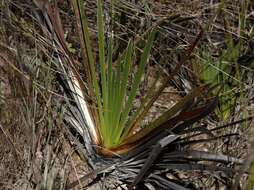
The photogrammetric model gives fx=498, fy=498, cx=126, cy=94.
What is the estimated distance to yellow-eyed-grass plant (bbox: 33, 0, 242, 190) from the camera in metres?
1.63

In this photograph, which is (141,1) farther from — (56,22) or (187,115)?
(187,115)

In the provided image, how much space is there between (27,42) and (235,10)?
1025mm

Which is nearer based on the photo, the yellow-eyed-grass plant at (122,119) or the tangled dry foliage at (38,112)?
the yellow-eyed-grass plant at (122,119)

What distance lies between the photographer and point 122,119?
1799 mm

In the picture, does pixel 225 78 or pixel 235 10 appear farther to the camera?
pixel 235 10

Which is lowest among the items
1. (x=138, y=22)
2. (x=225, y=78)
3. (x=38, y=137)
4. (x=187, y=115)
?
(x=38, y=137)

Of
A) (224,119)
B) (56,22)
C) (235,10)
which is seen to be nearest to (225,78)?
(224,119)

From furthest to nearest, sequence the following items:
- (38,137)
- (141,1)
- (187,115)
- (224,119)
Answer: (141,1) → (224,119) → (38,137) → (187,115)

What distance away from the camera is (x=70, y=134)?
190 cm

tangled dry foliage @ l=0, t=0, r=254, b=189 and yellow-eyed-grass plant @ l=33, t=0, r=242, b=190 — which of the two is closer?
yellow-eyed-grass plant @ l=33, t=0, r=242, b=190

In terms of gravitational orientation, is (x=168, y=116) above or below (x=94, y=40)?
below

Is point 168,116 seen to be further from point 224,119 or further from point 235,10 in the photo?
point 235,10

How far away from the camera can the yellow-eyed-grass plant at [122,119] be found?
163cm

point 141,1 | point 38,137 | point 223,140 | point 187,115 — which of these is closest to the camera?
point 187,115
